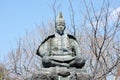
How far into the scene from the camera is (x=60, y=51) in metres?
7.90

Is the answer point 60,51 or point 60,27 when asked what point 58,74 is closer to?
point 60,51

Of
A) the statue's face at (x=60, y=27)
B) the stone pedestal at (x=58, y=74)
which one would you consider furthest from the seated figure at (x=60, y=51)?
the stone pedestal at (x=58, y=74)

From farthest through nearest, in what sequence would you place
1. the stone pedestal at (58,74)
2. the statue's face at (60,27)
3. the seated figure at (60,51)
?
the statue's face at (60,27) < the seated figure at (60,51) < the stone pedestal at (58,74)

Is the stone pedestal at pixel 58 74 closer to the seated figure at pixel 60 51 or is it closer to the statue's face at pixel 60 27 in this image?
the seated figure at pixel 60 51

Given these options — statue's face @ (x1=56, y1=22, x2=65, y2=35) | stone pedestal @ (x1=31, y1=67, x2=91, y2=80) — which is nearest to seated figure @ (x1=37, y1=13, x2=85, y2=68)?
statue's face @ (x1=56, y1=22, x2=65, y2=35)

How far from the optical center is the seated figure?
7.59 meters

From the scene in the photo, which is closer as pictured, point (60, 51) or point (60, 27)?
point (60, 51)

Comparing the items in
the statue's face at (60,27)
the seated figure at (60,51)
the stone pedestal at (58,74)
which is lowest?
the stone pedestal at (58,74)

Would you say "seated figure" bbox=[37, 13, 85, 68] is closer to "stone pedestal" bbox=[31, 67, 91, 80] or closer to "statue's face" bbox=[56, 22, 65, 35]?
"statue's face" bbox=[56, 22, 65, 35]

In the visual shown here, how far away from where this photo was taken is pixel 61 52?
7863 mm

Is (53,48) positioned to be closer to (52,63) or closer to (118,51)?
(52,63)

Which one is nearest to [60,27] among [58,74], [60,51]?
[60,51]

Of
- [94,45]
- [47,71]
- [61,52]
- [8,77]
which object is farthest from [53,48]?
[8,77]

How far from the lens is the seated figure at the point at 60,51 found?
7.59 metres
